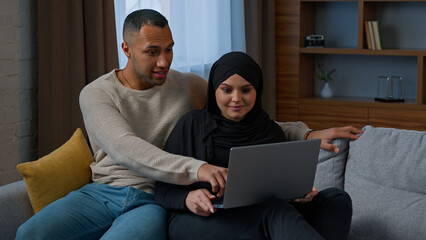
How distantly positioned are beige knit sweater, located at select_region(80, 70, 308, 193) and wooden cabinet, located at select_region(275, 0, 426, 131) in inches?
91.7

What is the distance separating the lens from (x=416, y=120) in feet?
13.9

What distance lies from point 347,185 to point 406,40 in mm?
2707

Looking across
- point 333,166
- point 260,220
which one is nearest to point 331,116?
point 333,166

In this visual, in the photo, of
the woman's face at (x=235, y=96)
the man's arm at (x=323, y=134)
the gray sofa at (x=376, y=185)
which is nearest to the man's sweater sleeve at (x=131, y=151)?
the woman's face at (x=235, y=96)

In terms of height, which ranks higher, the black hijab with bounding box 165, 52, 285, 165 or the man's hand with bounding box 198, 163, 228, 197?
the black hijab with bounding box 165, 52, 285, 165

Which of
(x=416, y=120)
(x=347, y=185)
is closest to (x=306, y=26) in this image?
(x=416, y=120)

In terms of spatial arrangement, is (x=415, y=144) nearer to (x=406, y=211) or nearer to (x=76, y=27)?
(x=406, y=211)

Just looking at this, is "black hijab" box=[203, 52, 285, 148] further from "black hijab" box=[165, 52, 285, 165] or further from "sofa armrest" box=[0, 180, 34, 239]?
"sofa armrest" box=[0, 180, 34, 239]

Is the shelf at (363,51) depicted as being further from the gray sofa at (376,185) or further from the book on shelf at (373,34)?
the gray sofa at (376,185)

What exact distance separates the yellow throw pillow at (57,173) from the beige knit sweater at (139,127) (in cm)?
6

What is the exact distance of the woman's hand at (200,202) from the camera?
1.77m

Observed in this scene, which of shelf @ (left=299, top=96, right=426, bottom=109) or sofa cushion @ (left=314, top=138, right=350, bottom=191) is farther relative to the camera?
shelf @ (left=299, top=96, right=426, bottom=109)

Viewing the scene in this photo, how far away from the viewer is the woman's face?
199 centimetres

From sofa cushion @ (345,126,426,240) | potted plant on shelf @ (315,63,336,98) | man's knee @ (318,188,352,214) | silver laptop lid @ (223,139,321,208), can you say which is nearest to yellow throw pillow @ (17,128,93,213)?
silver laptop lid @ (223,139,321,208)
